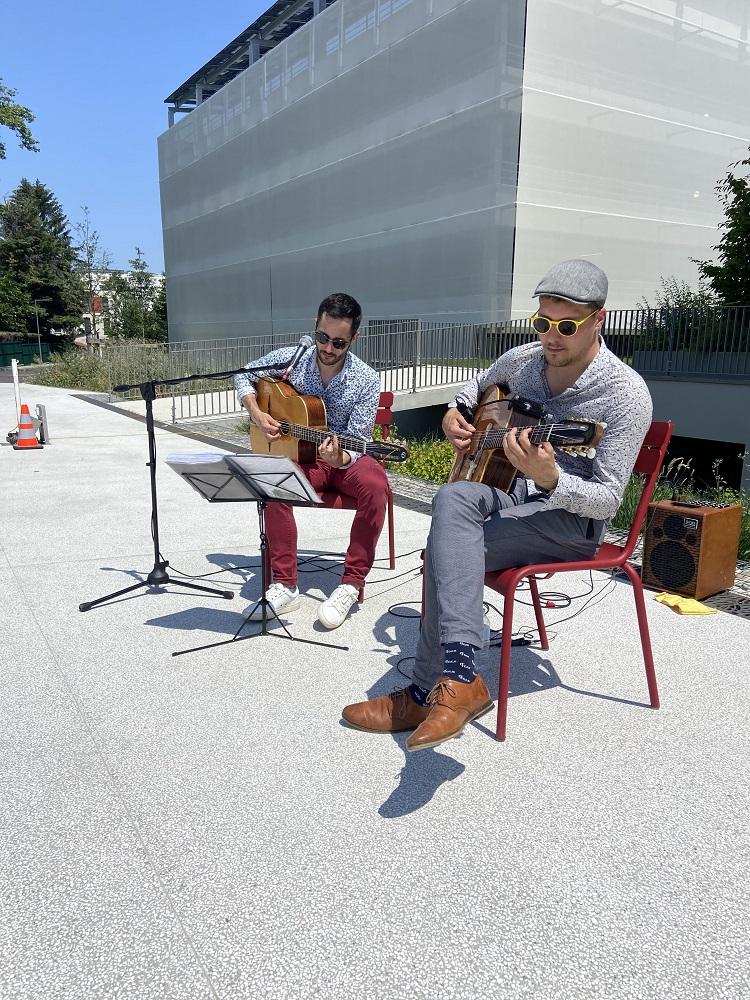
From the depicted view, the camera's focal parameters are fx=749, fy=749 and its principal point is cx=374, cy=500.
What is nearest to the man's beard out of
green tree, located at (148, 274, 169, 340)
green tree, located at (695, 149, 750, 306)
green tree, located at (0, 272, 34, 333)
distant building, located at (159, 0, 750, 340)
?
green tree, located at (695, 149, 750, 306)

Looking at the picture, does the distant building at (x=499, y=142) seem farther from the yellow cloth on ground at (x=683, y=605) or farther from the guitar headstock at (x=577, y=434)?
the guitar headstock at (x=577, y=434)

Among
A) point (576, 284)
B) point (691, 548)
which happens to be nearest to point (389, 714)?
point (576, 284)

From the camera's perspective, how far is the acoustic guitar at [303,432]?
12.8 ft

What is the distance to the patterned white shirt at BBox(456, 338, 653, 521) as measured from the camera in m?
2.61

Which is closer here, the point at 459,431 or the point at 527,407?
the point at 527,407

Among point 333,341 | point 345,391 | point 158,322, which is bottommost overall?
point 345,391

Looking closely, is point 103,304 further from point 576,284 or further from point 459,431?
point 576,284

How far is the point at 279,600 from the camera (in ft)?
12.5

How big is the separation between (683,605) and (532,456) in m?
1.91

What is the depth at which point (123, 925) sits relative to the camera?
178 cm

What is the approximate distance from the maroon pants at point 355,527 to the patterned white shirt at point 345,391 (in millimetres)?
281

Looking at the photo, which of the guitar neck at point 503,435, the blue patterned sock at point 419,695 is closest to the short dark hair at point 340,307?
the guitar neck at point 503,435

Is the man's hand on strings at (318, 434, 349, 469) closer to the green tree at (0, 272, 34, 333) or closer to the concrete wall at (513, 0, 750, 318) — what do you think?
the concrete wall at (513, 0, 750, 318)

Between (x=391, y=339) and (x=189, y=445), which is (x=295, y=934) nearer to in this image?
(x=189, y=445)
